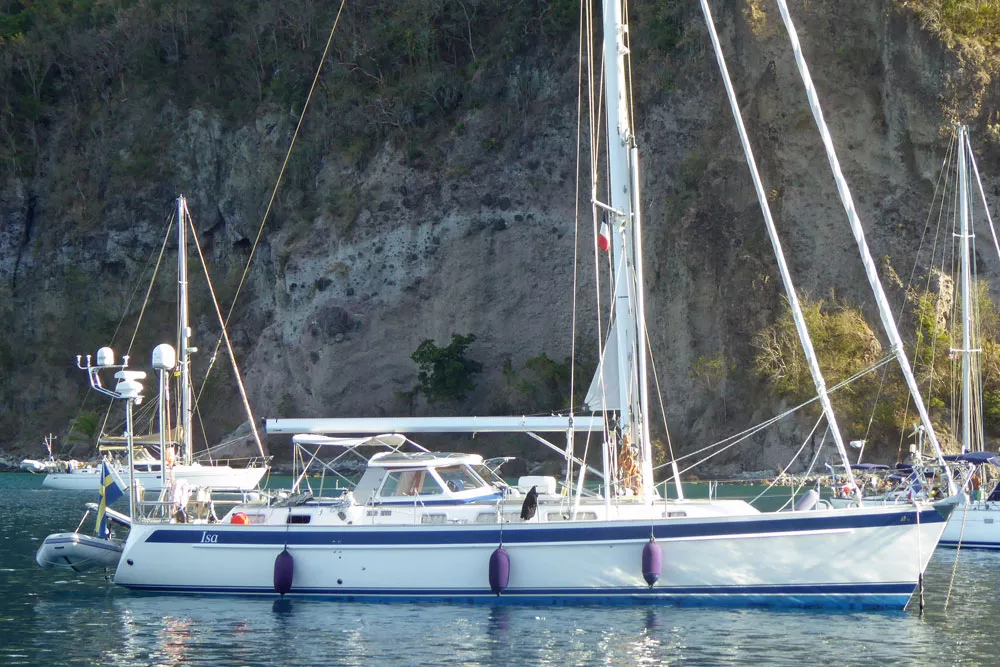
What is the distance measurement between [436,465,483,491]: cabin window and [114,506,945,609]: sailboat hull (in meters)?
1.56

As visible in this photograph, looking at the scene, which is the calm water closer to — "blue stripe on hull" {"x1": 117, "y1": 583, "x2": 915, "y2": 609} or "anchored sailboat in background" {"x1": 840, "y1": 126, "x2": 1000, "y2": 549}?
"blue stripe on hull" {"x1": 117, "y1": 583, "x2": 915, "y2": 609}

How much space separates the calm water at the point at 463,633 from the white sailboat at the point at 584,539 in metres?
0.40

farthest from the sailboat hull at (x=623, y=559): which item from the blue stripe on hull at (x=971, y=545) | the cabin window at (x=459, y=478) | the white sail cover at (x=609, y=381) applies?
the blue stripe on hull at (x=971, y=545)

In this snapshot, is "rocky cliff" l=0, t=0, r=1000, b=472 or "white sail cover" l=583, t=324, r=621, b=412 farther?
"rocky cliff" l=0, t=0, r=1000, b=472

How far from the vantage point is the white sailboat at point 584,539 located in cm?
2056

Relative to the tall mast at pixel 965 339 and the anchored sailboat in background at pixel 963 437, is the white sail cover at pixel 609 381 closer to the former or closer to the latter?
the anchored sailboat in background at pixel 963 437

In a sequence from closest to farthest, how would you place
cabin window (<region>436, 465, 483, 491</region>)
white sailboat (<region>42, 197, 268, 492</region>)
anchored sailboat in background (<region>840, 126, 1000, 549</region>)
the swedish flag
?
cabin window (<region>436, 465, 483, 491</region>)
the swedish flag
anchored sailboat in background (<region>840, 126, 1000, 549</region>)
white sailboat (<region>42, 197, 268, 492</region>)

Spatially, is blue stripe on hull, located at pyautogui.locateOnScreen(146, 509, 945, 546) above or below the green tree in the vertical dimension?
below

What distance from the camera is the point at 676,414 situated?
191 feet

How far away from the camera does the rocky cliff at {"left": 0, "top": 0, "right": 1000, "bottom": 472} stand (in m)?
57.9

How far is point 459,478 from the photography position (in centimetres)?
2291

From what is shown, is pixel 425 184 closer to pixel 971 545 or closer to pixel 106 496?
pixel 971 545

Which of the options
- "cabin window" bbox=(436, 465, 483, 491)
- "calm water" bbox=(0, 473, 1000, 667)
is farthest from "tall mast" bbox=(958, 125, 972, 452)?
"cabin window" bbox=(436, 465, 483, 491)

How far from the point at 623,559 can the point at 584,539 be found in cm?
76
